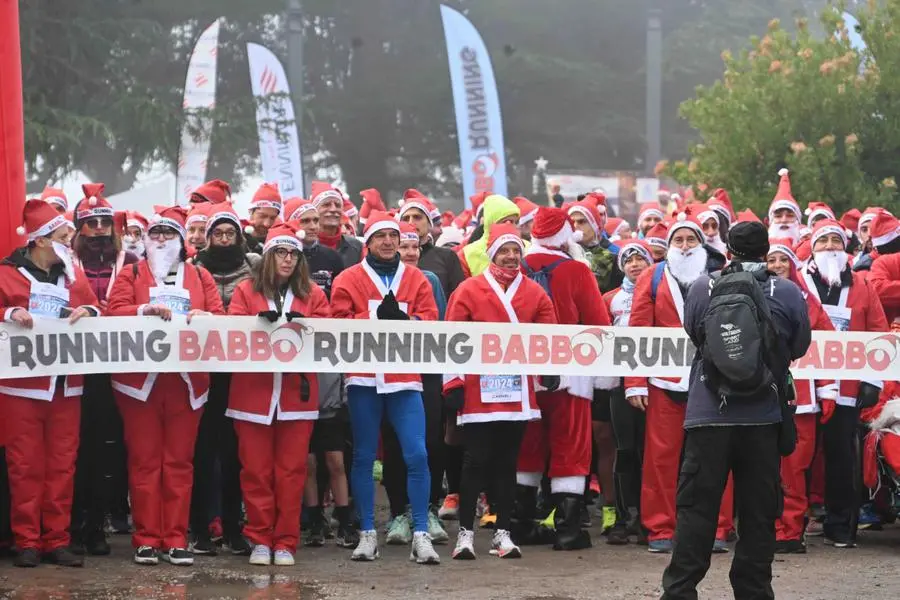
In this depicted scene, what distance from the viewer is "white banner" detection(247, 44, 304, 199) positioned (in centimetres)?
3042

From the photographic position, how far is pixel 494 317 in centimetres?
1104

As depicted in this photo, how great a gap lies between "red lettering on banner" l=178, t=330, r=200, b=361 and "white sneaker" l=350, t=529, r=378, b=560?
4.94 ft

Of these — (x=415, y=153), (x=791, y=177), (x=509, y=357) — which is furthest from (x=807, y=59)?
(x=415, y=153)

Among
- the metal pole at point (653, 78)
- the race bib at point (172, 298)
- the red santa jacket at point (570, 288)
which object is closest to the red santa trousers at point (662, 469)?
the red santa jacket at point (570, 288)

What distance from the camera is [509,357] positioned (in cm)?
1088

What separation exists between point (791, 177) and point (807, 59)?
1.39 metres

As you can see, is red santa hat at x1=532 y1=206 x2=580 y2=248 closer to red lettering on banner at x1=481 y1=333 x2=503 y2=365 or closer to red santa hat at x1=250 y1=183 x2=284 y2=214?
red lettering on banner at x1=481 y1=333 x2=503 y2=365

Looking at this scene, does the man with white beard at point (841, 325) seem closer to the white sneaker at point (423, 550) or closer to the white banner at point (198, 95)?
the white sneaker at point (423, 550)

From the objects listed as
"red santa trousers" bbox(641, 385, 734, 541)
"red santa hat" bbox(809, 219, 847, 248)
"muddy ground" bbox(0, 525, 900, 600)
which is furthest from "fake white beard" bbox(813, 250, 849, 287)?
"muddy ground" bbox(0, 525, 900, 600)

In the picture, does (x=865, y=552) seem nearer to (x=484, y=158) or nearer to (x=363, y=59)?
(x=484, y=158)

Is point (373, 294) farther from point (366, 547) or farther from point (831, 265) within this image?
point (831, 265)

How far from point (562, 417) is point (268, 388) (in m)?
1.98

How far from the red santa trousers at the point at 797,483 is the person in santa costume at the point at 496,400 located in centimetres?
171

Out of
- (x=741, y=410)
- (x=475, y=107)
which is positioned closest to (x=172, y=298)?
(x=741, y=410)
